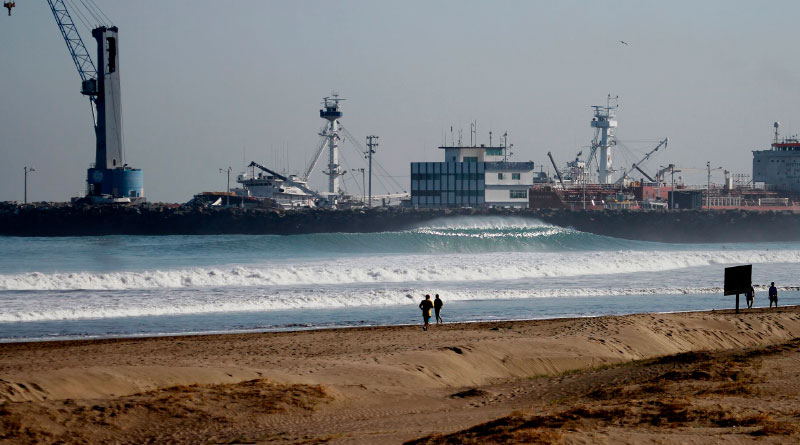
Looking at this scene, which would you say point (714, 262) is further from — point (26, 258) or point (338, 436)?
point (338, 436)

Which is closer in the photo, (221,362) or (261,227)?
(221,362)

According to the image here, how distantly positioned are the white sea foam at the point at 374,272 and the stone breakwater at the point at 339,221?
35.7m

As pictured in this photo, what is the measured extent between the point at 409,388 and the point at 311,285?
2324cm

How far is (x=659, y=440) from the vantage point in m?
9.96

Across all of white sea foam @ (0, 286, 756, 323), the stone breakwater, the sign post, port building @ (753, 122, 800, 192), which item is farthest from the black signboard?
port building @ (753, 122, 800, 192)

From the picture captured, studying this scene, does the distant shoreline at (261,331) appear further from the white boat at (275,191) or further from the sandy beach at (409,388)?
the white boat at (275,191)

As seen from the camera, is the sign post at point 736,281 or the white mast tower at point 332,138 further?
the white mast tower at point 332,138

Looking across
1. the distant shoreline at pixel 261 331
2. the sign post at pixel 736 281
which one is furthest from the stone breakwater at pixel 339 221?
the sign post at pixel 736 281

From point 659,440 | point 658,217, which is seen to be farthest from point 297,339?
point 658,217

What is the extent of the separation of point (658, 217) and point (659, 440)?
89.9 meters

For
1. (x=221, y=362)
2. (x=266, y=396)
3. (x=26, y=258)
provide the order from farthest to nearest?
(x=26, y=258), (x=221, y=362), (x=266, y=396)

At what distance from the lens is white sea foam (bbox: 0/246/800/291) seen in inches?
1478

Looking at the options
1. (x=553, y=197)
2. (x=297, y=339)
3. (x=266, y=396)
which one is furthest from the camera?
(x=553, y=197)

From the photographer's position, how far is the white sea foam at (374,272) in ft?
123
